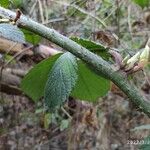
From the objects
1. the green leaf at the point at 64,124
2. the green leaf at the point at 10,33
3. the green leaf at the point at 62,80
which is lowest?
the green leaf at the point at 62,80

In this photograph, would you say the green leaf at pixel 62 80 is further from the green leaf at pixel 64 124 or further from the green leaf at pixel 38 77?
the green leaf at pixel 64 124

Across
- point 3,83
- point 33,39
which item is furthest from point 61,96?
point 3,83

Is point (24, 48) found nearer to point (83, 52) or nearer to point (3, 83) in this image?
point (3, 83)

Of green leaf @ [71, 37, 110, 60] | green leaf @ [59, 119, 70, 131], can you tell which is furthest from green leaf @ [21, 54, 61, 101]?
green leaf @ [59, 119, 70, 131]

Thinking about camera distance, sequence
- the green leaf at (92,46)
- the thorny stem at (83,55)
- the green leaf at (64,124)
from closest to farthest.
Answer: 1. the thorny stem at (83,55)
2. the green leaf at (92,46)
3. the green leaf at (64,124)

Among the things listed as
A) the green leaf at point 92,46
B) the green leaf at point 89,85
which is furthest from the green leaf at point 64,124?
the green leaf at point 92,46

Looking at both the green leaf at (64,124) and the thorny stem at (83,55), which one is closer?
the thorny stem at (83,55)

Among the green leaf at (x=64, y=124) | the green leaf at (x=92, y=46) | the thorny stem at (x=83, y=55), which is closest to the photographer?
the thorny stem at (x=83, y=55)

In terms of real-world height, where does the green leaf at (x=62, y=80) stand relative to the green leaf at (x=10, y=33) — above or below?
below
